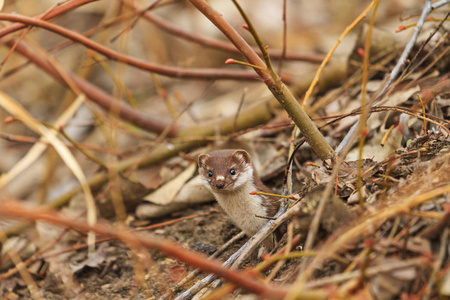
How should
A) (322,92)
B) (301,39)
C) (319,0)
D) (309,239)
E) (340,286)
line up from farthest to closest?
(319,0) → (301,39) → (322,92) → (309,239) → (340,286)

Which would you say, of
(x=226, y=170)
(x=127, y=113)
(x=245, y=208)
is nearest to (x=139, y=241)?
(x=245, y=208)

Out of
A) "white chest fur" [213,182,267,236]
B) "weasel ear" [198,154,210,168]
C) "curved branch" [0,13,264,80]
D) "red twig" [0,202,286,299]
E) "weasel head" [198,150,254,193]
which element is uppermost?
"curved branch" [0,13,264,80]

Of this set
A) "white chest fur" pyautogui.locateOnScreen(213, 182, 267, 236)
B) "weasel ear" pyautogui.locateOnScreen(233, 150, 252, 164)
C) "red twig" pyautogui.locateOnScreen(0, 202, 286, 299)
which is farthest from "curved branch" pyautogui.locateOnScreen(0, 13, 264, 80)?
"red twig" pyautogui.locateOnScreen(0, 202, 286, 299)

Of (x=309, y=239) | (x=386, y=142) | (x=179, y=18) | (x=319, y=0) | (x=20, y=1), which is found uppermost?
(x=20, y=1)

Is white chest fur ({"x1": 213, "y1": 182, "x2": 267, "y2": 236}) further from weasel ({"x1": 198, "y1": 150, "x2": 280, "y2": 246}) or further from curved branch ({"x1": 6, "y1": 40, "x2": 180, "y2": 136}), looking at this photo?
curved branch ({"x1": 6, "y1": 40, "x2": 180, "y2": 136})

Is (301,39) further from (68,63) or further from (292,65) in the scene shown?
(68,63)

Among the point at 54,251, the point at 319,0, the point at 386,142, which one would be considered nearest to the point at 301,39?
the point at 319,0

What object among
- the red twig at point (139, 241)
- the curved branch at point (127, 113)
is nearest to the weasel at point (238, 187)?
the curved branch at point (127, 113)

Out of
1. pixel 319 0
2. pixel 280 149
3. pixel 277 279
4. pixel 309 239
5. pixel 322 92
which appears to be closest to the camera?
pixel 309 239
